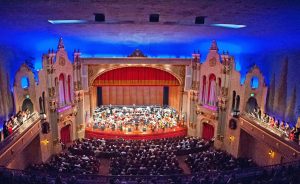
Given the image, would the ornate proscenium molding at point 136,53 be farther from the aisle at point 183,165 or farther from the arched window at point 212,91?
the aisle at point 183,165

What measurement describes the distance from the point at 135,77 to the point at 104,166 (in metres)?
9.88

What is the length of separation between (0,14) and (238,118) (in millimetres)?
16972

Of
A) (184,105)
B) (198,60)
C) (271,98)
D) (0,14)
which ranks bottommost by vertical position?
(184,105)

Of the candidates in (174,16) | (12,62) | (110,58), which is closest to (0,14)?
(174,16)

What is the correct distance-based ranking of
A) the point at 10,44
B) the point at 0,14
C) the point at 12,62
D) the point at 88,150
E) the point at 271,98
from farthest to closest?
the point at 88,150 → the point at 271,98 → the point at 12,62 → the point at 10,44 → the point at 0,14

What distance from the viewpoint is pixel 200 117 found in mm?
24094

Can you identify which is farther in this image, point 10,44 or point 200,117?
point 200,117

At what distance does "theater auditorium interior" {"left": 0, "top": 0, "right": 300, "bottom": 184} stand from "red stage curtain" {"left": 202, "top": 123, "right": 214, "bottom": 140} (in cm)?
10

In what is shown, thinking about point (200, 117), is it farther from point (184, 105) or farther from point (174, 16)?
point (174, 16)

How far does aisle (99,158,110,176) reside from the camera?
57.1 ft

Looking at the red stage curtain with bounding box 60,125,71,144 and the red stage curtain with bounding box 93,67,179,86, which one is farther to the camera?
the red stage curtain with bounding box 93,67,179,86

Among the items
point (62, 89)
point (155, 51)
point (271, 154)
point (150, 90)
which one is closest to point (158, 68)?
point (155, 51)

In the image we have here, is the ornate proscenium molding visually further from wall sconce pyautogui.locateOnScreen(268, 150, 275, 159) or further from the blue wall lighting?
wall sconce pyautogui.locateOnScreen(268, 150, 275, 159)

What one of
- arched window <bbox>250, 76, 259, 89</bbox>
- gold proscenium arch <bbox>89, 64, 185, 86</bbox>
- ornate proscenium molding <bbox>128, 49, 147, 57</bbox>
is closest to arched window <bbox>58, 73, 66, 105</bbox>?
gold proscenium arch <bbox>89, 64, 185, 86</bbox>
